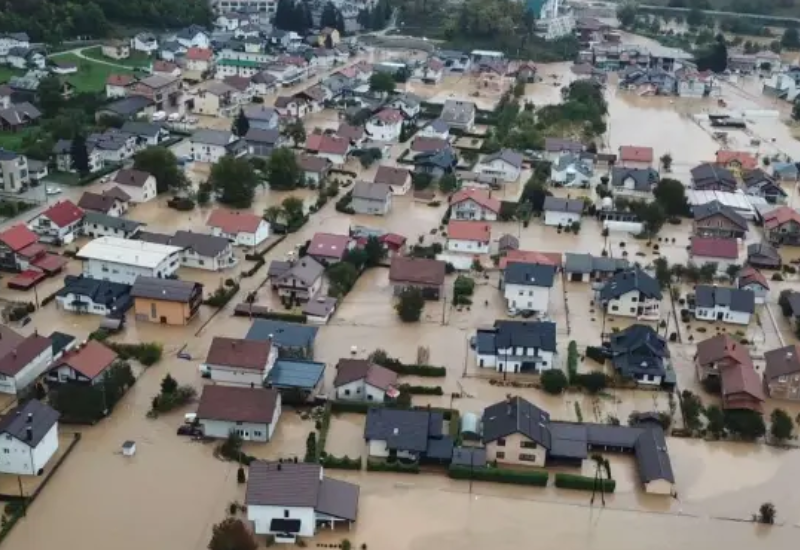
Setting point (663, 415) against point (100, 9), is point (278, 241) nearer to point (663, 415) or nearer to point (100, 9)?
point (663, 415)

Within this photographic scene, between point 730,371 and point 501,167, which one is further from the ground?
point 730,371

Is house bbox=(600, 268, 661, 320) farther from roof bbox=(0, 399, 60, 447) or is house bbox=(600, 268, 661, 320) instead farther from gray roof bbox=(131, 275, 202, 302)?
roof bbox=(0, 399, 60, 447)

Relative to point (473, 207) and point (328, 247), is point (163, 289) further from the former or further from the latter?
point (473, 207)

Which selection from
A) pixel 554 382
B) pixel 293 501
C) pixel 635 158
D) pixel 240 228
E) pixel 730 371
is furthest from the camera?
pixel 635 158

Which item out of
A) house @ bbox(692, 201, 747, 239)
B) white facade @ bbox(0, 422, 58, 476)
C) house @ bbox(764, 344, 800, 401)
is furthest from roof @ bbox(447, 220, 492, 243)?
white facade @ bbox(0, 422, 58, 476)

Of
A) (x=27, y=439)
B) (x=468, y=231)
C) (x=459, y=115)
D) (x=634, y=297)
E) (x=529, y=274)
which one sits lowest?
(x=27, y=439)

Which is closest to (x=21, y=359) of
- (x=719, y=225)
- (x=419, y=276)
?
(x=419, y=276)
